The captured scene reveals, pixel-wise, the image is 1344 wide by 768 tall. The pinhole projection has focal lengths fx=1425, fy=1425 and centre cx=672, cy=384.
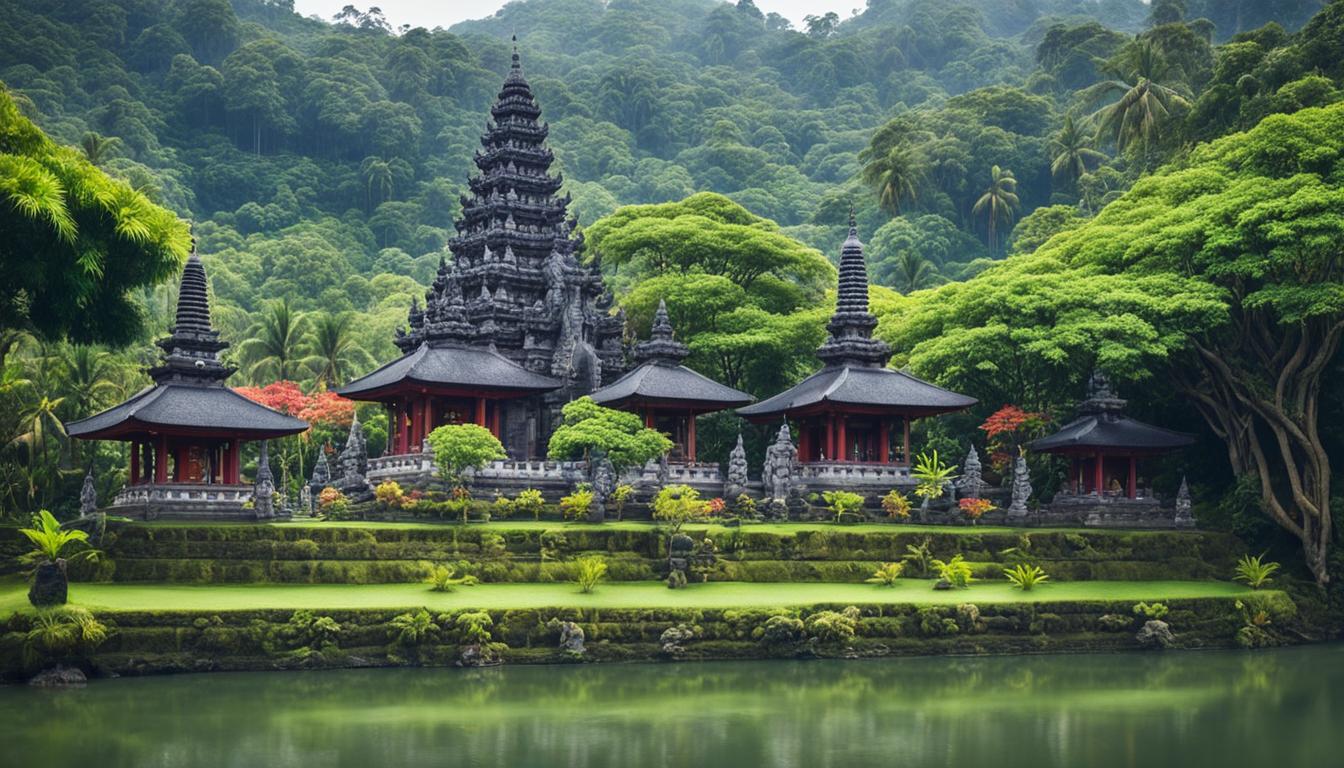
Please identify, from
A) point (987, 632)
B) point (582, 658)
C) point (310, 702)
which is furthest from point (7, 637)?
point (987, 632)

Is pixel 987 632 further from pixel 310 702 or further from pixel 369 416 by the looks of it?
pixel 369 416

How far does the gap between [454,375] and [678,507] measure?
9.46 metres

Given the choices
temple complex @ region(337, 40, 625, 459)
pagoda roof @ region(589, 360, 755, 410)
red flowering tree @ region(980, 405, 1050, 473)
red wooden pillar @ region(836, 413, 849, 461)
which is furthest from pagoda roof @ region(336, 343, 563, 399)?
red flowering tree @ region(980, 405, 1050, 473)

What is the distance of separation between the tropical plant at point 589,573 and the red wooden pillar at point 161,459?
1140 cm

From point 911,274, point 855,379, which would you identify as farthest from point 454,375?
point 911,274

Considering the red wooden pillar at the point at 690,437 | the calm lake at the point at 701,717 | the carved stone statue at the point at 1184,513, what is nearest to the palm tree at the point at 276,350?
the red wooden pillar at the point at 690,437

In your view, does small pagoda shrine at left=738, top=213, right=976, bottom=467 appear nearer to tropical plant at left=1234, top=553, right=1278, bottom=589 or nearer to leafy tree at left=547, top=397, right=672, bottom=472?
leafy tree at left=547, top=397, right=672, bottom=472

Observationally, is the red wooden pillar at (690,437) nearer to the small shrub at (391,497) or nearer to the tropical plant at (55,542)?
the small shrub at (391,497)

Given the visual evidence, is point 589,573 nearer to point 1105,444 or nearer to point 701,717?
point 701,717

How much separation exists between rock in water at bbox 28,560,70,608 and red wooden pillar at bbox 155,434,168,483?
942cm

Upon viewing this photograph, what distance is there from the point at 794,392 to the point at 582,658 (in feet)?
→ 57.1

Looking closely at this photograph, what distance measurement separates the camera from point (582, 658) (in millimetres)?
29500

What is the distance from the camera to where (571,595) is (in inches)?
1252

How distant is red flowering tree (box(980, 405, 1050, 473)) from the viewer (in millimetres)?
42375
